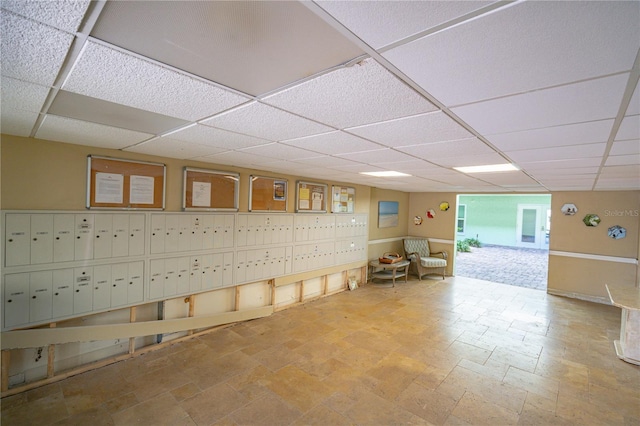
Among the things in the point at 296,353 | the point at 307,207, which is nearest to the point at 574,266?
the point at 307,207

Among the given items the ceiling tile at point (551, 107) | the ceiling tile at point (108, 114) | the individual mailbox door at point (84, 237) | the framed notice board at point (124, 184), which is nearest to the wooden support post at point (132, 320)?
the individual mailbox door at point (84, 237)

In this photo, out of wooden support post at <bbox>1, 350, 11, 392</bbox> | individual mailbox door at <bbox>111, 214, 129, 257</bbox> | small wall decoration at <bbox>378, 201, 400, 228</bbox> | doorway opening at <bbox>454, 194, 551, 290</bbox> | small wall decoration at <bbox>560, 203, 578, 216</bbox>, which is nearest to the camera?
wooden support post at <bbox>1, 350, 11, 392</bbox>

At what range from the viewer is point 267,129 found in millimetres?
2164

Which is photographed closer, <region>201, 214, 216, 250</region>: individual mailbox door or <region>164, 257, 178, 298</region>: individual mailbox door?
<region>164, 257, 178, 298</region>: individual mailbox door

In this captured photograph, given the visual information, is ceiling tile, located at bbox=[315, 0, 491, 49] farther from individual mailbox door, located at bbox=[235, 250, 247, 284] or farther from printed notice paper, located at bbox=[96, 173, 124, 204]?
individual mailbox door, located at bbox=[235, 250, 247, 284]

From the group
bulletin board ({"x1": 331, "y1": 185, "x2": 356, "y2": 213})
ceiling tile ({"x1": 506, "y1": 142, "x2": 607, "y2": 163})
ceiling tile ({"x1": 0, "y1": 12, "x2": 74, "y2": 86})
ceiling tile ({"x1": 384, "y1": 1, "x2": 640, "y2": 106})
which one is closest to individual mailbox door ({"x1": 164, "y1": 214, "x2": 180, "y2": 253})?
ceiling tile ({"x1": 0, "y1": 12, "x2": 74, "y2": 86})

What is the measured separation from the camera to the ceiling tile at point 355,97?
49.1 inches

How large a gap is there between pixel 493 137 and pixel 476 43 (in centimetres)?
139

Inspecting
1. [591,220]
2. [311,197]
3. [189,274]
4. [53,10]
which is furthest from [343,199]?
[53,10]

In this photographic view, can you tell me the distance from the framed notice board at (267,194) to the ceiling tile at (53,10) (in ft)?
11.6

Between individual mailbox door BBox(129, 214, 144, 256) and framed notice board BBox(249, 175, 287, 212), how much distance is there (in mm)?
1512

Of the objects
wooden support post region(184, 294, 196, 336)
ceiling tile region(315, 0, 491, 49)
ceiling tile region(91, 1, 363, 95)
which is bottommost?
wooden support post region(184, 294, 196, 336)

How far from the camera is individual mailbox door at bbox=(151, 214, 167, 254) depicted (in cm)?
346

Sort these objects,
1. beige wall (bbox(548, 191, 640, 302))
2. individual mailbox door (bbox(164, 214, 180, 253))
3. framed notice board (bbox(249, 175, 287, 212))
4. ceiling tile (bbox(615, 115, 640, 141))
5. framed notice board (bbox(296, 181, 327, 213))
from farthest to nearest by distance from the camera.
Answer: beige wall (bbox(548, 191, 640, 302)), framed notice board (bbox(296, 181, 327, 213)), framed notice board (bbox(249, 175, 287, 212)), individual mailbox door (bbox(164, 214, 180, 253)), ceiling tile (bbox(615, 115, 640, 141))
